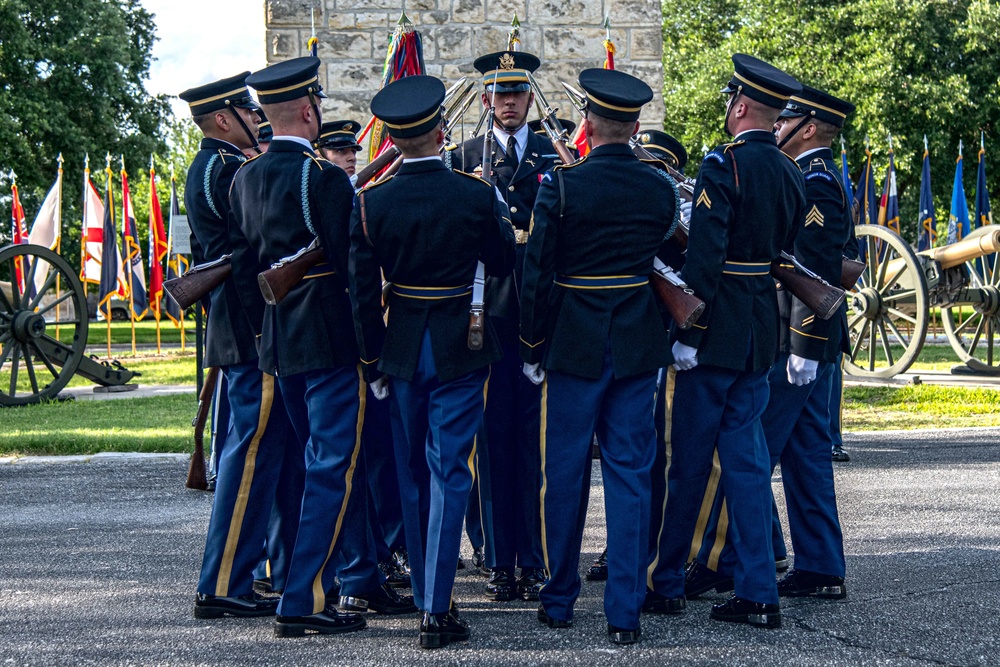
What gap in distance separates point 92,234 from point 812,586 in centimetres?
1439

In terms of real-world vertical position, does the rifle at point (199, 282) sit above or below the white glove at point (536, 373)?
above

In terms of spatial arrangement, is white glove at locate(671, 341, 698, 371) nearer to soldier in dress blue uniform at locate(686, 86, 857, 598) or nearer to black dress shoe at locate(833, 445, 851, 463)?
soldier in dress blue uniform at locate(686, 86, 857, 598)

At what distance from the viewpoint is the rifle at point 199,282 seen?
4504 millimetres

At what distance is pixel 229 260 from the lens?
14.8ft

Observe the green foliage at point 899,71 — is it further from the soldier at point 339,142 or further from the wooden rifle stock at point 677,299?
the wooden rifle stock at point 677,299

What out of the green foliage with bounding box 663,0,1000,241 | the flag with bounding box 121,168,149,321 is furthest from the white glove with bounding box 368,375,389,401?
the green foliage with bounding box 663,0,1000,241

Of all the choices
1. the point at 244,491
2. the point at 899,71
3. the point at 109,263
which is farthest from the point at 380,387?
the point at 899,71

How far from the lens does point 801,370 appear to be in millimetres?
4629

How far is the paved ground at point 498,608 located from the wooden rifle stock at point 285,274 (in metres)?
1.24

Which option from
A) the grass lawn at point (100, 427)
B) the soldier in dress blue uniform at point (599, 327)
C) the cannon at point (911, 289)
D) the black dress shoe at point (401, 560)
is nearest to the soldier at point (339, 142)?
the soldier in dress blue uniform at point (599, 327)

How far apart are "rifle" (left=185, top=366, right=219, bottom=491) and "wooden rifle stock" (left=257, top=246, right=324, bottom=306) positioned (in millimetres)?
1468

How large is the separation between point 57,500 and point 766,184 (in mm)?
4640

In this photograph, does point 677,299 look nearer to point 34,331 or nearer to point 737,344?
point 737,344

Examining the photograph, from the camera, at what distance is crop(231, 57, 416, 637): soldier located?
421 centimetres
